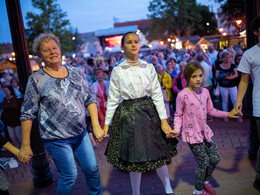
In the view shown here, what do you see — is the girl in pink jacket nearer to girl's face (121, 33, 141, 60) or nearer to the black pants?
the black pants

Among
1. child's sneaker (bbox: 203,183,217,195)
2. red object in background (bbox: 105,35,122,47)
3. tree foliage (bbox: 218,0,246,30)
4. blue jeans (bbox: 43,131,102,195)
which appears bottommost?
child's sneaker (bbox: 203,183,217,195)

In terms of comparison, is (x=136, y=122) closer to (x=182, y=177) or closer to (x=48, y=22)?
(x=182, y=177)

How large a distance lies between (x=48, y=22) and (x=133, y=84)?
4617 centimetres

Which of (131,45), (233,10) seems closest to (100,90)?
(131,45)

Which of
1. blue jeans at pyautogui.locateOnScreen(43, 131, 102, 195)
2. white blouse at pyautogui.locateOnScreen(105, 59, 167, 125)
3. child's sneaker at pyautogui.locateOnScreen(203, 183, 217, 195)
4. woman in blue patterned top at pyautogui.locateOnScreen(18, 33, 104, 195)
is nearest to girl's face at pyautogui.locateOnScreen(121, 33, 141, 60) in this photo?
white blouse at pyautogui.locateOnScreen(105, 59, 167, 125)

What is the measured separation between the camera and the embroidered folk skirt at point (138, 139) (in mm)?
2719

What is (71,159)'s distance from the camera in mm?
2623

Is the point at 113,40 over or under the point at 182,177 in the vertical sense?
over

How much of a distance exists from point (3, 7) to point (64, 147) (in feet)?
10.8

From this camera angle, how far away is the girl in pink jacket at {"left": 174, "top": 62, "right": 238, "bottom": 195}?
303 cm

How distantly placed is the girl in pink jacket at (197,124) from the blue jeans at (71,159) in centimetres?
107

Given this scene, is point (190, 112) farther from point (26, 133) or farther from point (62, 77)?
point (26, 133)

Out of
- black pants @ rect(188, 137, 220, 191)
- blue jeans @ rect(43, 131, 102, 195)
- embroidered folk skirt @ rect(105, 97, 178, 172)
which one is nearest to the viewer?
blue jeans @ rect(43, 131, 102, 195)

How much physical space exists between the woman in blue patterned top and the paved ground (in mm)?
1183
